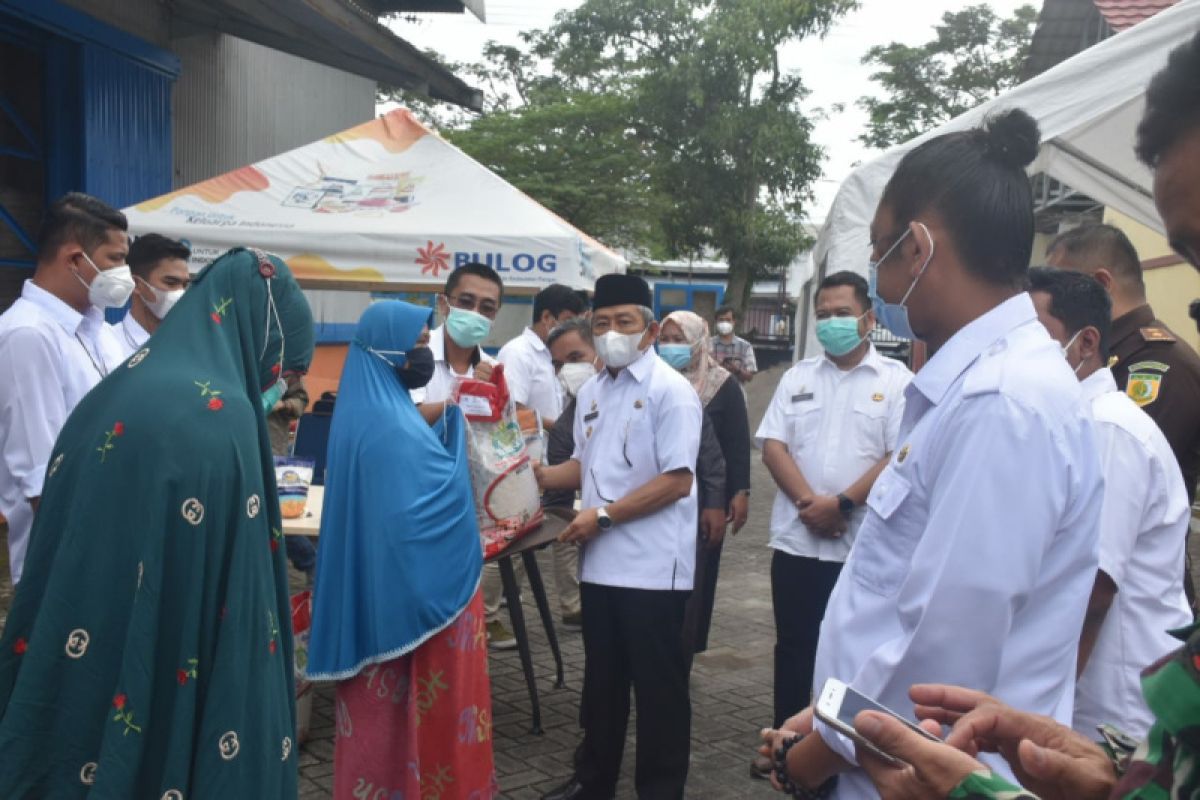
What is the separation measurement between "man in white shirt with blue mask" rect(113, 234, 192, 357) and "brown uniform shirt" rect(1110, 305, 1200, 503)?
4.18m

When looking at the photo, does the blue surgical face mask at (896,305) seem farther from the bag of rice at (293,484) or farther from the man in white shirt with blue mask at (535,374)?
the man in white shirt with blue mask at (535,374)

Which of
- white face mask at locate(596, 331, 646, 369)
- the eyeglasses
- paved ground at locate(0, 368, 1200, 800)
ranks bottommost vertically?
paved ground at locate(0, 368, 1200, 800)

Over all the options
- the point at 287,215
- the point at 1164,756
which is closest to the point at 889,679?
the point at 1164,756

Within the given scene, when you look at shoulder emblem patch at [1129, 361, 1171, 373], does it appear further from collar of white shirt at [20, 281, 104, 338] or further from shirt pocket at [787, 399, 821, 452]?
collar of white shirt at [20, 281, 104, 338]

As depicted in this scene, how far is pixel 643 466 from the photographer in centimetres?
397

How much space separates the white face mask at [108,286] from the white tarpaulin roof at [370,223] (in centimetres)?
267

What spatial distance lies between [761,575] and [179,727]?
6.35 meters

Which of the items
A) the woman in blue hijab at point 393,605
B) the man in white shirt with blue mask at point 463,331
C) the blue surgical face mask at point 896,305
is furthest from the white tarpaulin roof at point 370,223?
the blue surgical face mask at point 896,305

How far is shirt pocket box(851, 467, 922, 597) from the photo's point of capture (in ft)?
6.08

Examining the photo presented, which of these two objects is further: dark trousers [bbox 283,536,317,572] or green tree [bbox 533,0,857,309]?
green tree [bbox 533,0,857,309]

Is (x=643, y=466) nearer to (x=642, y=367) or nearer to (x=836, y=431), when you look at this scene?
(x=642, y=367)

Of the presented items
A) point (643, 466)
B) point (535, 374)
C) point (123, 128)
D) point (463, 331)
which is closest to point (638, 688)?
point (643, 466)

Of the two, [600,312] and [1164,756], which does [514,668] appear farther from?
[1164,756]

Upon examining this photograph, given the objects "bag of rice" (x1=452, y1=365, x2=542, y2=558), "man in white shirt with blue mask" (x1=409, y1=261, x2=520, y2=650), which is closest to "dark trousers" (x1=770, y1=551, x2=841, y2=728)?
"bag of rice" (x1=452, y1=365, x2=542, y2=558)
